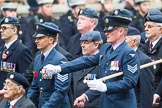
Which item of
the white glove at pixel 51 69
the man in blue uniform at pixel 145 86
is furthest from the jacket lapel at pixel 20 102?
the man in blue uniform at pixel 145 86

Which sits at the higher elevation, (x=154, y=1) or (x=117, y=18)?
(x=117, y=18)

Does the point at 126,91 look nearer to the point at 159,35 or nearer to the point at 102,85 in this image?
the point at 102,85

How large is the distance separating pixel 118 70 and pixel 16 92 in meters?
1.64

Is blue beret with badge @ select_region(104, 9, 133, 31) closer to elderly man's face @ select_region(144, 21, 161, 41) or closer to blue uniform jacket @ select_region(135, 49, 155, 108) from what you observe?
blue uniform jacket @ select_region(135, 49, 155, 108)

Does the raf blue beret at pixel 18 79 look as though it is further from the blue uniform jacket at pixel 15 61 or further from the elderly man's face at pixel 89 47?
the blue uniform jacket at pixel 15 61

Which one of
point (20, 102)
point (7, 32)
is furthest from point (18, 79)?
point (7, 32)

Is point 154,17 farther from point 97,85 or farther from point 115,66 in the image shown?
point 97,85

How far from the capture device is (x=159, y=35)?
12.5 m

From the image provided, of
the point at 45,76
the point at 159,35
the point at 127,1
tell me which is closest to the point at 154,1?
the point at 127,1

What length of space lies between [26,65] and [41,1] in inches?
205

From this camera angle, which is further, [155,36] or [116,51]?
[155,36]

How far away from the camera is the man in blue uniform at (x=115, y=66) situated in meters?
10.3

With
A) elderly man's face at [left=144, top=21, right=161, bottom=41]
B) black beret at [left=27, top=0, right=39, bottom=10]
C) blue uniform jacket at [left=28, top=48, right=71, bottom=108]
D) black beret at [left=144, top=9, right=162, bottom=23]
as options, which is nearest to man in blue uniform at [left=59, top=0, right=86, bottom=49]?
black beret at [left=27, top=0, right=39, bottom=10]

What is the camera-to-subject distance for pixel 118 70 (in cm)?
1046
